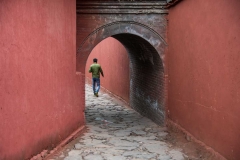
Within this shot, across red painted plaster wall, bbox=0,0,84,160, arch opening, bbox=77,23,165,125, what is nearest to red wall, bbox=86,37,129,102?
arch opening, bbox=77,23,165,125

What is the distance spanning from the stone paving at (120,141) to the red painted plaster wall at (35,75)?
1.54 ft

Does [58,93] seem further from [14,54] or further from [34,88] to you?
[14,54]

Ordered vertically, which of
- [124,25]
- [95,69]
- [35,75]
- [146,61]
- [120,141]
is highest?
[124,25]

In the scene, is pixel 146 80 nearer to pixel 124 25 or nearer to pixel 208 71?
pixel 124 25

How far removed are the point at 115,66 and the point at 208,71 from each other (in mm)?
9307

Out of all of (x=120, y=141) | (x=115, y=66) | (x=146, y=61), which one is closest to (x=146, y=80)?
(x=146, y=61)

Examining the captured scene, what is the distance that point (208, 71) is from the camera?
5.28 m

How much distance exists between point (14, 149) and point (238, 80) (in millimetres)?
2969

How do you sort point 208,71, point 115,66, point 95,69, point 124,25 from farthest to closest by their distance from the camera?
point 115,66 < point 95,69 < point 124,25 < point 208,71

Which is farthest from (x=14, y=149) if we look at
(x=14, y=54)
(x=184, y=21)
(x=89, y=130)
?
(x=184, y=21)

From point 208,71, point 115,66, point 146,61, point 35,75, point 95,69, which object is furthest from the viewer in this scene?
point 115,66

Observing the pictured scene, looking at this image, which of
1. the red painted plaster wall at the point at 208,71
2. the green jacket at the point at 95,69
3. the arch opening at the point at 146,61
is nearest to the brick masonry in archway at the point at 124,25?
the arch opening at the point at 146,61

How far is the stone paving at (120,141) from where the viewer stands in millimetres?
5461

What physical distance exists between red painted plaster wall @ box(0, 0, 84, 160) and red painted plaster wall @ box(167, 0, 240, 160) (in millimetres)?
2251
